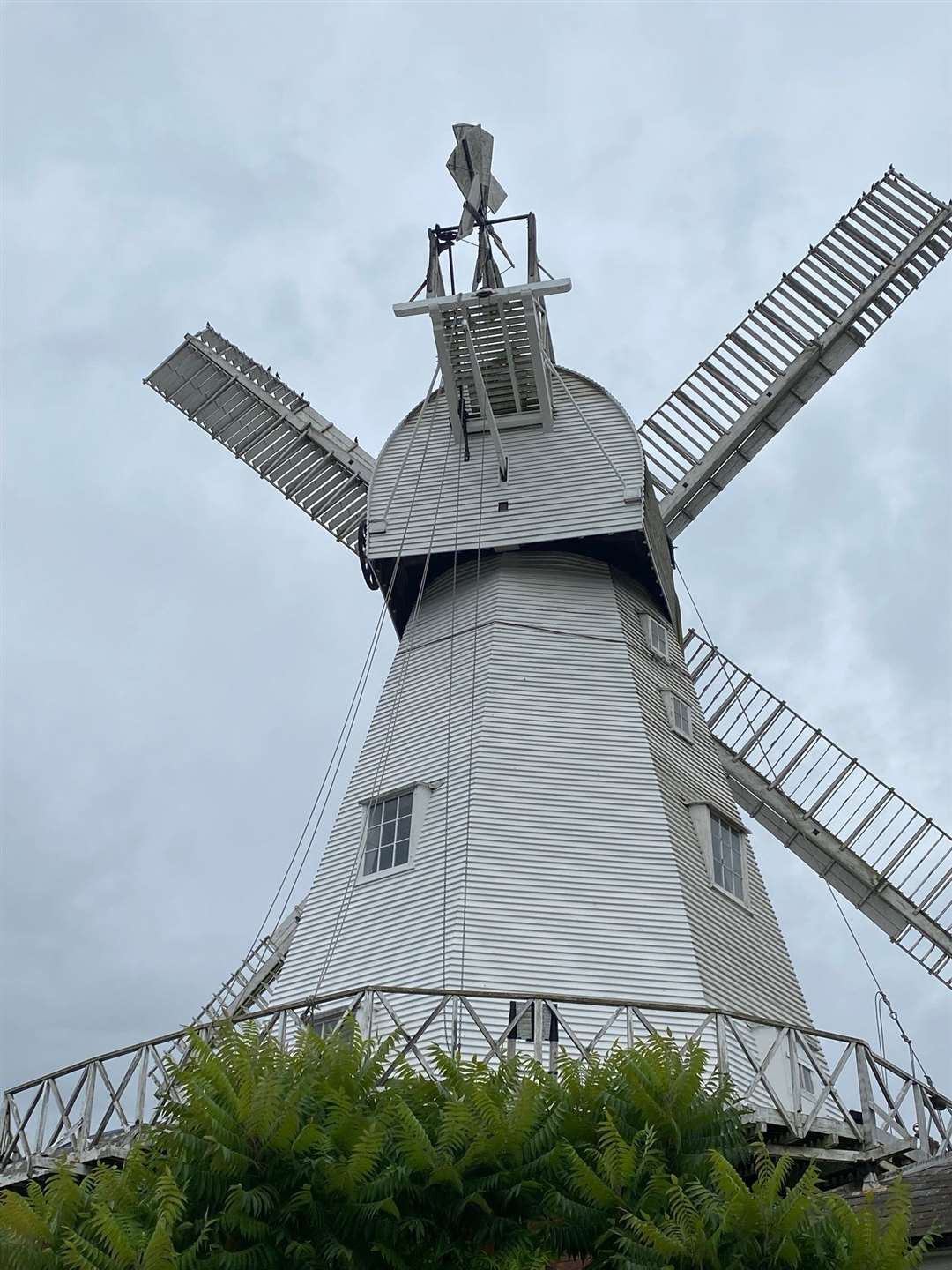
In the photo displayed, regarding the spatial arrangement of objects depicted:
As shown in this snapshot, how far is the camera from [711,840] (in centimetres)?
1688

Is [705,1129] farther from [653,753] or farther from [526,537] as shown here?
[526,537]

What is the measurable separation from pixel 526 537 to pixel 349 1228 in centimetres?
980

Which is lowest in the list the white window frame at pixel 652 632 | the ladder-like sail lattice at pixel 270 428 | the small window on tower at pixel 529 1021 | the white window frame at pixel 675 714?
the small window on tower at pixel 529 1021

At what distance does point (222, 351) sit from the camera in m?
25.3

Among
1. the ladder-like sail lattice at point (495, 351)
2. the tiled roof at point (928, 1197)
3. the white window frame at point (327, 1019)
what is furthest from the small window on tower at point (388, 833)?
the tiled roof at point (928, 1197)

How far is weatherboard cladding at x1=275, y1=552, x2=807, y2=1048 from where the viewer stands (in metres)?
15.0

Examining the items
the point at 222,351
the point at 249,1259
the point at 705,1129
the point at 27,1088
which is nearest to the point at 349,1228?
the point at 249,1259

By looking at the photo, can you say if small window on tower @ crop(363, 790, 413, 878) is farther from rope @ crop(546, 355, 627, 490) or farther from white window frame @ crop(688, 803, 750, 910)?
rope @ crop(546, 355, 627, 490)

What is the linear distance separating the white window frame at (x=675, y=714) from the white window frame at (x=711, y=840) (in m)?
1.43

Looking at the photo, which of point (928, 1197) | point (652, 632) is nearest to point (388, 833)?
point (652, 632)

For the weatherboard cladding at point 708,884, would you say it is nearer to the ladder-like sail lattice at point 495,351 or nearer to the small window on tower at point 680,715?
the small window on tower at point 680,715

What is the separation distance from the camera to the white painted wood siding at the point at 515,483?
1905 cm

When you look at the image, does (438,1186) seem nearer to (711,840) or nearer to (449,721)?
(711,840)

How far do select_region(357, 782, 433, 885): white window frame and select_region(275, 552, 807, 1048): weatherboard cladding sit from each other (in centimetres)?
9
